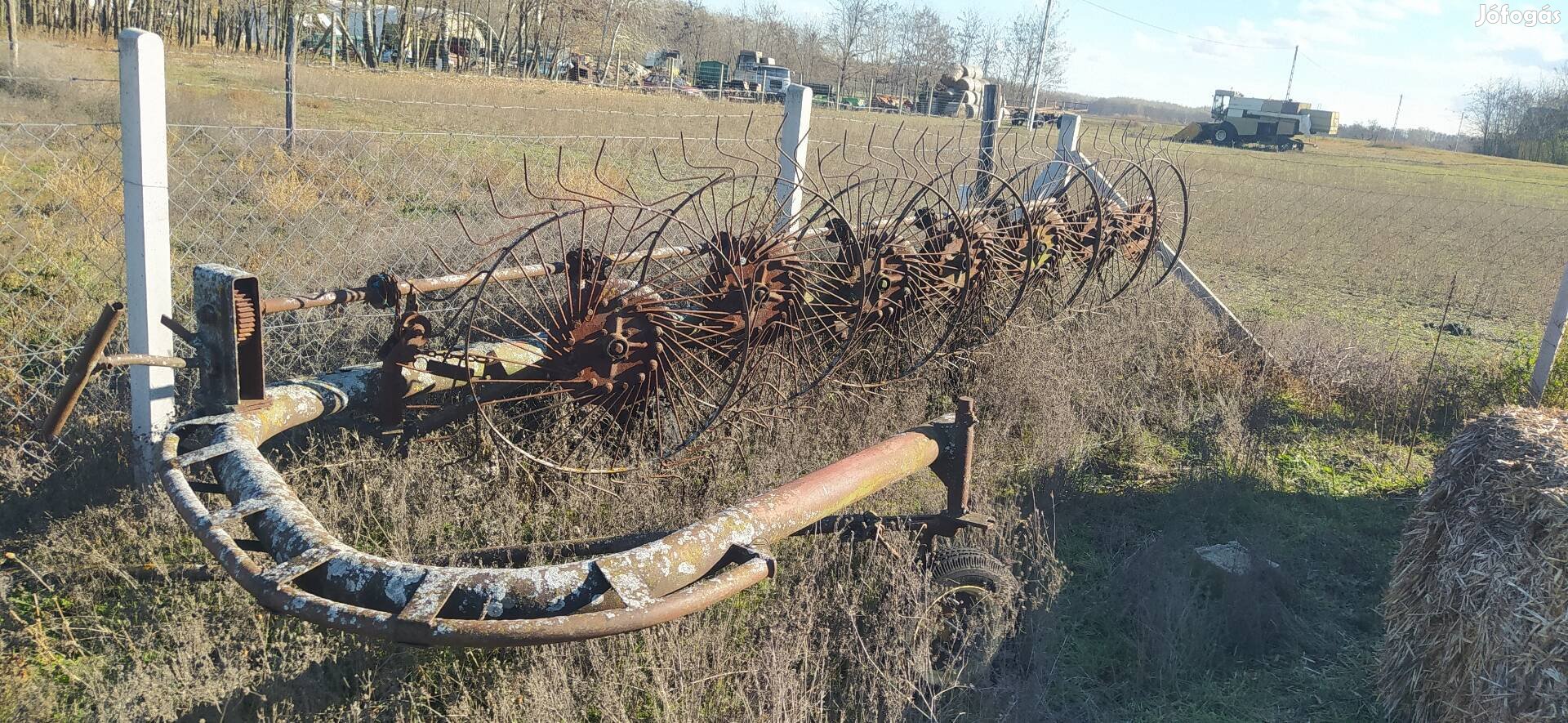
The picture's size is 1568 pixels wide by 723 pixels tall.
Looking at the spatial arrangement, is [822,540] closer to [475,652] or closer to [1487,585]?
[475,652]

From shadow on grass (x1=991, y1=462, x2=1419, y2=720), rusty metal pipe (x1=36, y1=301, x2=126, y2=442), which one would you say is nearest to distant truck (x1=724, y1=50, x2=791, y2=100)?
shadow on grass (x1=991, y1=462, x2=1419, y2=720)

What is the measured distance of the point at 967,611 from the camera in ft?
11.3

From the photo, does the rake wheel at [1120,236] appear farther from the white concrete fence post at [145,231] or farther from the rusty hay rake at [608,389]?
the white concrete fence post at [145,231]

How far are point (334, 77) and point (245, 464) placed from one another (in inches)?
849

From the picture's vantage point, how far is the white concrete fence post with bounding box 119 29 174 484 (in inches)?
131

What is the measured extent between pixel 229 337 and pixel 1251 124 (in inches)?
1893

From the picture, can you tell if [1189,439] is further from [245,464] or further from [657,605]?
[245,464]

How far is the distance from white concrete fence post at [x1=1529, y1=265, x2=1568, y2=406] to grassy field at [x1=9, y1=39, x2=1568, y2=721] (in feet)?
1.19

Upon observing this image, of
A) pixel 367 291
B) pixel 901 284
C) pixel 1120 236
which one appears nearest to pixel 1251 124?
pixel 1120 236

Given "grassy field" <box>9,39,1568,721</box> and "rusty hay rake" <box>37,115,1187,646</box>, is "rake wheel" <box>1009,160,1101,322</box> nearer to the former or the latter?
"rusty hay rake" <box>37,115,1187,646</box>

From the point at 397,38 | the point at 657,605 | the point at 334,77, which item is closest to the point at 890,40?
the point at 397,38

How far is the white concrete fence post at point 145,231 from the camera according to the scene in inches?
131

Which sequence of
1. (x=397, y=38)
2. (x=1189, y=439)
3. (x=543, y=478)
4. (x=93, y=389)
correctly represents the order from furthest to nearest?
(x=397, y=38) < (x=1189, y=439) < (x=93, y=389) < (x=543, y=478)

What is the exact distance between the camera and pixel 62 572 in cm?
315
